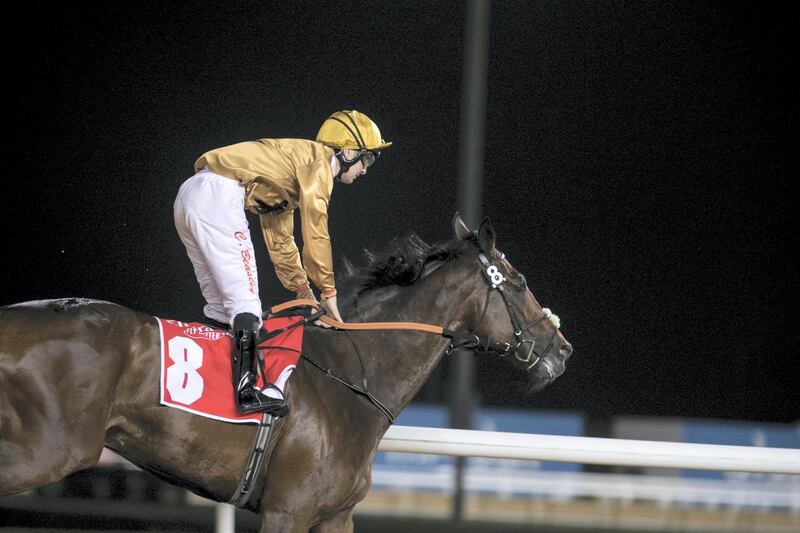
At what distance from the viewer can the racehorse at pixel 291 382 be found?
203 cm

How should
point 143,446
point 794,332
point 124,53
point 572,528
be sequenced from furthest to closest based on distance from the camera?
1. point 794,332
2. point 124,53
3. point 572,528
4. point 143,446

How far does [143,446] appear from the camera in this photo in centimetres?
217

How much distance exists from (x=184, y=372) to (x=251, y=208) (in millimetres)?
682

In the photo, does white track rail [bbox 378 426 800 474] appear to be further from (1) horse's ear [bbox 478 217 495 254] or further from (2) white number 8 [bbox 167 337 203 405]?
(2) white number 8 [bbox 167 337 203 405]

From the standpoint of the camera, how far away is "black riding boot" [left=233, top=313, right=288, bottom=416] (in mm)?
2207

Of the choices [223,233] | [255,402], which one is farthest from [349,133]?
[255,402]

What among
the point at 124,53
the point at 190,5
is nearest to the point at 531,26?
the point at 190,5

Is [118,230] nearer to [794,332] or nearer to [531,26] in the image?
[531,26]

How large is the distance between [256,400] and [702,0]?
14.4 feet

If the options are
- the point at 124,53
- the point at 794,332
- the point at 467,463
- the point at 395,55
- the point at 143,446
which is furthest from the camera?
the point at 794,332

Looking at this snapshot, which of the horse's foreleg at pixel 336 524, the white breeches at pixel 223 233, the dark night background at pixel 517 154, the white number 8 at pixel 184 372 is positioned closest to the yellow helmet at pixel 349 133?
the white breeches at pixel 223 233

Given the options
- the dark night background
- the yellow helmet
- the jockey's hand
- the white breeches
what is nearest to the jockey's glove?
the jockey's hand

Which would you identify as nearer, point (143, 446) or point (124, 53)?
point (143, 446)

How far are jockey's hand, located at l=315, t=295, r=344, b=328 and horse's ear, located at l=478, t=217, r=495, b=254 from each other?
0.52 m
